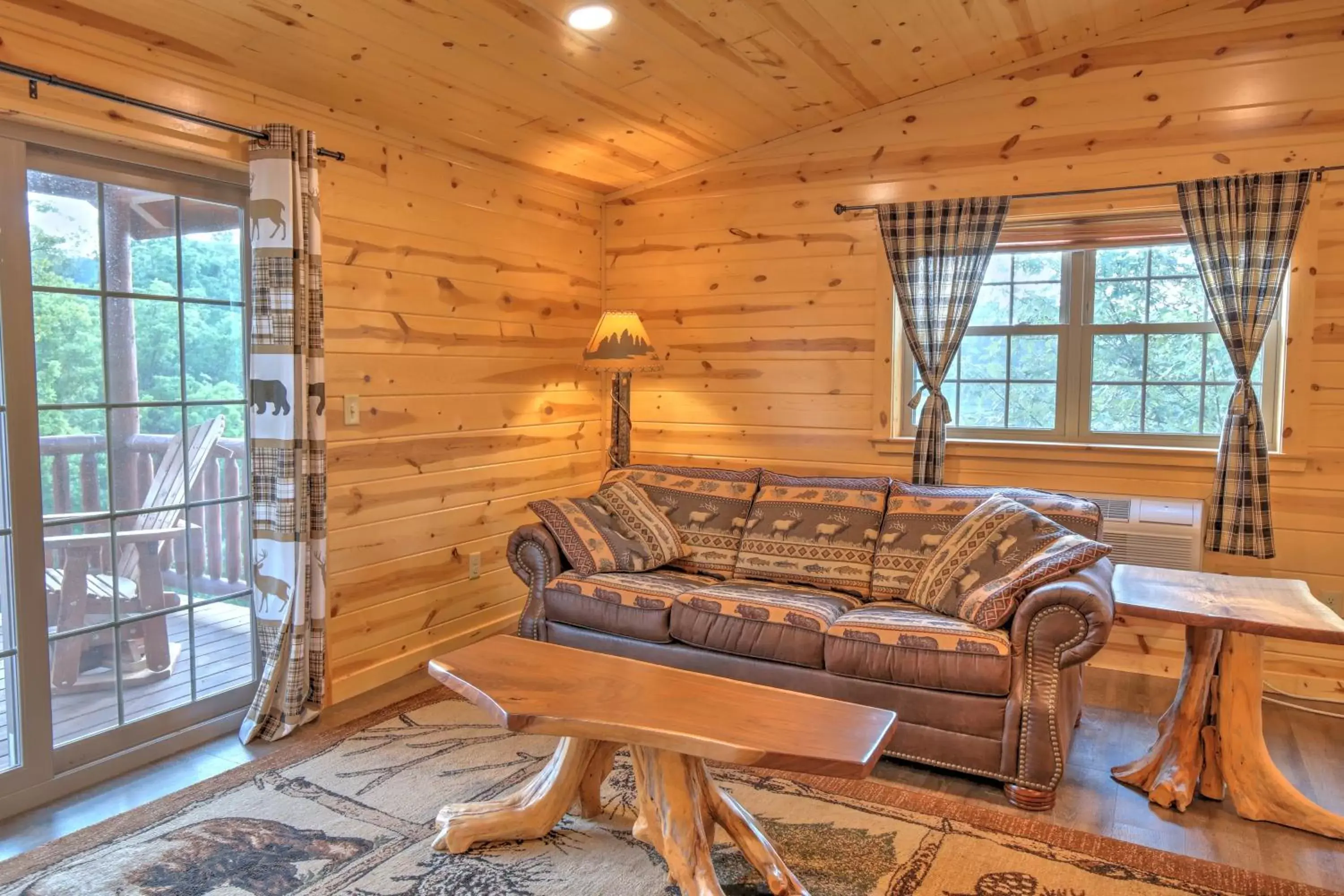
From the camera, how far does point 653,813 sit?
2.24m

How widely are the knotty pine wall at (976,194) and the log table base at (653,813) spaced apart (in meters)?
2.26

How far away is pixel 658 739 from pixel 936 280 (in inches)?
106

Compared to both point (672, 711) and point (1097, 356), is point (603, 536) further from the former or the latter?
point (1097, 356)

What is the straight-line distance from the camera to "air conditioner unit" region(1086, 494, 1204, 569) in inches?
137

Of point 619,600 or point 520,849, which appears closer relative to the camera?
point 520,849

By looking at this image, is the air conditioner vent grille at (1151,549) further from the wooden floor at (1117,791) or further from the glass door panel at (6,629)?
the glass door panel at (6,629)

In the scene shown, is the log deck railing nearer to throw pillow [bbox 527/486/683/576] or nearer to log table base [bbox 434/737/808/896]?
throw pillow [bbox 527/486/683/576]

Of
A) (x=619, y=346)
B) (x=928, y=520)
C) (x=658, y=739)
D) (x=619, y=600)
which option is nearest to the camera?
(x=658, y=739)

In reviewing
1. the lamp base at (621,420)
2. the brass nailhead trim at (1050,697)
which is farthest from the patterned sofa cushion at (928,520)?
the lamp base at (621,420)

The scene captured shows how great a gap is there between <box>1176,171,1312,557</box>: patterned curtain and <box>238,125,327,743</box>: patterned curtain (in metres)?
3.36

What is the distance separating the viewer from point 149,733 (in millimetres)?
2912

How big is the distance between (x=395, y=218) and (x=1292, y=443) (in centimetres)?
369

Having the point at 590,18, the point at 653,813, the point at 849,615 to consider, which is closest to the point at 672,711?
the point at 653,813

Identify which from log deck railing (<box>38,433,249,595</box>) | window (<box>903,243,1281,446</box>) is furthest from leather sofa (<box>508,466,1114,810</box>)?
log deck railing (<box>38,433,249,595</box>)
